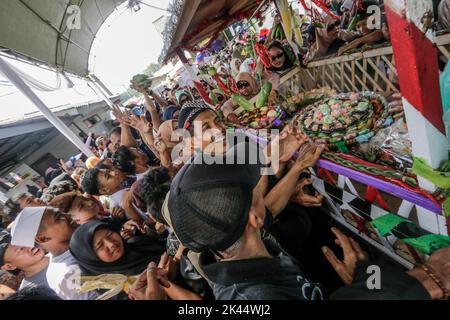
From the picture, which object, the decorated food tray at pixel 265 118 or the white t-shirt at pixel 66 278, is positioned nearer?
the white t-shirt at pixel 66 278

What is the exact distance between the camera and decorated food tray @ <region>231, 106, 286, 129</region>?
280cm

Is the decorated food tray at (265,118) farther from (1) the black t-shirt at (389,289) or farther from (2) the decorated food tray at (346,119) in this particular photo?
(1) the black t-shirt at (389,289)

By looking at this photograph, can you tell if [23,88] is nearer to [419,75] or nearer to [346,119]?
[346,119]

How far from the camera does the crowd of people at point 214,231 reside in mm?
1075

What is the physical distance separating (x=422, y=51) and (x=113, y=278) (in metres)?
2.46

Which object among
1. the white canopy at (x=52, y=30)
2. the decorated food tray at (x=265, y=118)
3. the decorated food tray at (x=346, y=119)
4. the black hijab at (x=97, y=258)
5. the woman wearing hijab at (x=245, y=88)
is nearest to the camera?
the decorated food tray at (x=346, y=119)

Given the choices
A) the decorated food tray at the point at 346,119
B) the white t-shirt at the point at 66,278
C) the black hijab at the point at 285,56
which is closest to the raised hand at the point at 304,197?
the decorated food tray at the point at 346,119

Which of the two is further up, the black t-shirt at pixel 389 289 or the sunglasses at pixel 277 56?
the sunglasses at pixel 277 56

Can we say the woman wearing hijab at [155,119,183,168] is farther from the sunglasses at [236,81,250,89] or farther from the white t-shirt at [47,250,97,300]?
the white t-shirt at [47,250,97,300]

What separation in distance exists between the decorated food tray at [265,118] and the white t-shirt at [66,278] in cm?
238

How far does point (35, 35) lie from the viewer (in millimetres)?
5641
